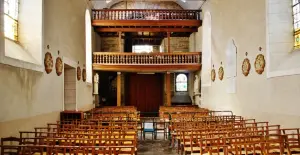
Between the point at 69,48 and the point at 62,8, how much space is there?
177 centimetres

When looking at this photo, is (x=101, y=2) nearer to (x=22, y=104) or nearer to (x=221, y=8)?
(x=221, y=8)

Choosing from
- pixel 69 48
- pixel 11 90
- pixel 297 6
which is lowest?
pixel 11 90

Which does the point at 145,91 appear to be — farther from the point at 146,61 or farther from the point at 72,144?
the point at 72,144

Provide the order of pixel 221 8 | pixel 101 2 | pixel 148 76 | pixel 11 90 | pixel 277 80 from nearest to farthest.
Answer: pixel 11 90 → pixel 277 80 → pixel 221 8 → pixel 101 2 → pixel 148 76

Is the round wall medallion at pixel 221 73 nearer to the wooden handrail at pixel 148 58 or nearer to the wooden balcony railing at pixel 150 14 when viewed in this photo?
the wooden handrail at pixel 148 58

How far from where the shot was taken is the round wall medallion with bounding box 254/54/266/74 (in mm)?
9656

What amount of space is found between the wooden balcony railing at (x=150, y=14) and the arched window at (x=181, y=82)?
17.3ft

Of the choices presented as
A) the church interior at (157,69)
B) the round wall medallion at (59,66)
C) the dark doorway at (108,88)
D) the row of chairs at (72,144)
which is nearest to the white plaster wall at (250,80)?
the church interior at (157,69)

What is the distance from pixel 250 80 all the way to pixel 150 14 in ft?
33.4

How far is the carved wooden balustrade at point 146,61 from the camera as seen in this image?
59.0ft

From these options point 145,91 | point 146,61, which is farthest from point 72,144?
point 145,91

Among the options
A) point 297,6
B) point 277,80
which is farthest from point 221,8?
point 277,80

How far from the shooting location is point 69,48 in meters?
12.4

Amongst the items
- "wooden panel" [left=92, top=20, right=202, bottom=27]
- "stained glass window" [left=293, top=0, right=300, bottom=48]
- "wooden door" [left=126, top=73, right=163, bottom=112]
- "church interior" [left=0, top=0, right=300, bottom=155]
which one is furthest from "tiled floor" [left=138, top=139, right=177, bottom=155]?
"wooden door" [left=126, top=73, right=163, bottom=112]
